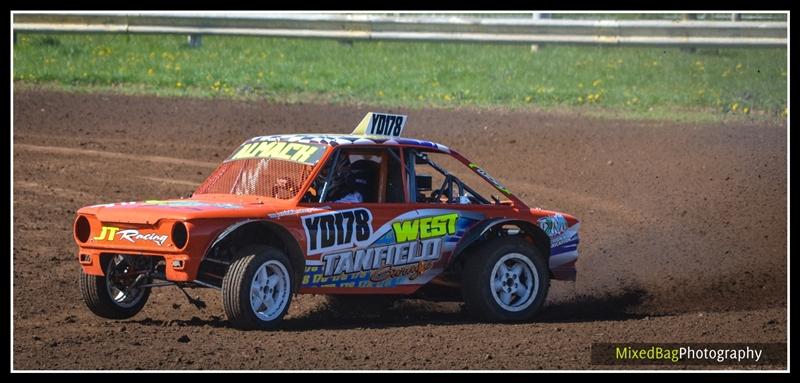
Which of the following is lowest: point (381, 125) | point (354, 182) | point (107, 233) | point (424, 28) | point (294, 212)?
point (107, 233)

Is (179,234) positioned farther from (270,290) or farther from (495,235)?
(495,235)

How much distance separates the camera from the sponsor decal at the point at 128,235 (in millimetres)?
8836

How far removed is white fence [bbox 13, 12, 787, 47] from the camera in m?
20.3

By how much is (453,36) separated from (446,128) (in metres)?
3.30

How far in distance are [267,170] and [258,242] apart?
80cm

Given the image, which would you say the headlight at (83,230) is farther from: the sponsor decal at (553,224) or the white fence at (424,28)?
the white fence at (424,28)

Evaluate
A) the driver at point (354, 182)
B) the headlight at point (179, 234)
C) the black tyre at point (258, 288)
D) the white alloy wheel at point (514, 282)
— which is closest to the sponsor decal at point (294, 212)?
the black tyre at point (258, 288)

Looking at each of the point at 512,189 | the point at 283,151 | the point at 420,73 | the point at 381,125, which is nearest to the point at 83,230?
the point at 283,151

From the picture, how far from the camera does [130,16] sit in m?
21.3

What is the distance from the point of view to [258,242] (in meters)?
9.36

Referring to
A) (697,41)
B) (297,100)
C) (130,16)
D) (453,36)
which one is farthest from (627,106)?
(130,16)

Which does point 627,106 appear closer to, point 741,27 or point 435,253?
point 741,27

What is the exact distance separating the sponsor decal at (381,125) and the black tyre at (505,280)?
3.95 feet

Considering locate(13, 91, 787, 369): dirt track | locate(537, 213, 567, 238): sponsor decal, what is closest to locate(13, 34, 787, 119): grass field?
locate(13, 91, 787, 369): dirt track
